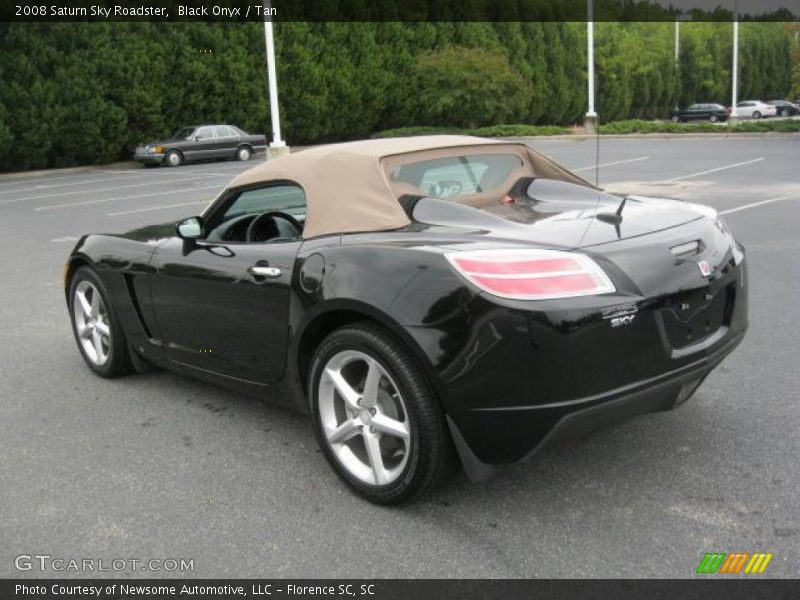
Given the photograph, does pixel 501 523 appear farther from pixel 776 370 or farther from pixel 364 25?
pixel 364 25

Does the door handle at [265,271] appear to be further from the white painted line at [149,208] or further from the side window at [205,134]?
the side window at [205,134]

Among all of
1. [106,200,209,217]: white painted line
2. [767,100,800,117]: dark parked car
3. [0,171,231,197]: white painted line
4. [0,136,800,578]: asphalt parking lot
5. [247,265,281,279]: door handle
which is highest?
[247,265,281,279]: door handle

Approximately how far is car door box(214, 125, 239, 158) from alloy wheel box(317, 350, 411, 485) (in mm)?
30889

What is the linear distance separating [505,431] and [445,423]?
0.25 metres

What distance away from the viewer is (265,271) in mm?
3867

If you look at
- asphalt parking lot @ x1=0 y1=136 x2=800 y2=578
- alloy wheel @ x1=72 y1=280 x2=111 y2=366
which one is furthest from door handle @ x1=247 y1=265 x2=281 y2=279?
alloy wheel @ x1=72 y1=280 x2=111 y2=366

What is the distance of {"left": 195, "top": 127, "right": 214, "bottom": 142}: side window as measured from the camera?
108 feet

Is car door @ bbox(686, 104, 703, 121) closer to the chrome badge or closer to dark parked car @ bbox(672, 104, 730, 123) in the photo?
dark parked car @ bbox(672, 104, 730, 123)

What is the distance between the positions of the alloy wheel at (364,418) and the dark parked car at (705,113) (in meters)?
60.1

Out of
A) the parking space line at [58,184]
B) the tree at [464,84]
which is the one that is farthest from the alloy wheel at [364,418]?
the tree at [464,84]


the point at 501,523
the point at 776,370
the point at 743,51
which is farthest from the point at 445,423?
the point at 743,51

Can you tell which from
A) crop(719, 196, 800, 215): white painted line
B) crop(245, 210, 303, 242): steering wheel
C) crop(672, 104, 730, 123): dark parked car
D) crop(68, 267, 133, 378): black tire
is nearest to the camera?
crop(245, 210, 303, 242): steering wheel

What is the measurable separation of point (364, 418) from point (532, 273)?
942mm

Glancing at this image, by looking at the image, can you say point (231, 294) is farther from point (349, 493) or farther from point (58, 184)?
point (58, 184)
